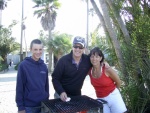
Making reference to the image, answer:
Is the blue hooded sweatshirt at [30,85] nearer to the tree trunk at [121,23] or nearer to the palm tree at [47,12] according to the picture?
the tree trunk at [121,23]

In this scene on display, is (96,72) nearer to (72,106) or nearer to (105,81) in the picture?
(105,81)

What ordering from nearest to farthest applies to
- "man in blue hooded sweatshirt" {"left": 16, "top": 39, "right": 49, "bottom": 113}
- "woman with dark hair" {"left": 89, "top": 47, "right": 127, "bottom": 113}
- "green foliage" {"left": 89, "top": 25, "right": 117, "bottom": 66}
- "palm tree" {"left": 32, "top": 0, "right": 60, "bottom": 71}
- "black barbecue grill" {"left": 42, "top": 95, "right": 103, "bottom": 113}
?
"black barbecue grill" {"left": 42, "top": 95, "right": 103, "bottom": 113}, "man in blue hooded sweatshirt" {"left": 16, "top": 39, "right": 49, "bottom": 113}, "woman with dark hair" {"left": 89, "top": 47, "right": 127, "bottom": 113}, "green foliage" {"left": 89, "top": 25, "right": 117, "bottom": 66}, "palm tree" {"left": 32, "top": 0, "right": 60, "bottom": 71}

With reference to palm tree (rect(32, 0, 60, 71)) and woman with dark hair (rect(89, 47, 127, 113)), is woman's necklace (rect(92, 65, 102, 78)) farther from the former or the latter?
palm tree (rect(32, 0, 60, 71))

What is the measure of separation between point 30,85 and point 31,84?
0.07 ft

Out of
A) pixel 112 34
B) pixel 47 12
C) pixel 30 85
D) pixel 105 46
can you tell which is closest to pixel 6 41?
pixel 47 12

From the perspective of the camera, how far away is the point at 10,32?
131 ft

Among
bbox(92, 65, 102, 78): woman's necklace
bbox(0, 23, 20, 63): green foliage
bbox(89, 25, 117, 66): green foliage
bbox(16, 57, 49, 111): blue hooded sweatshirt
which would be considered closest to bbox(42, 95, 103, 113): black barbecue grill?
bbox(16, 57, 49, 111): blue hooded sweatshirt

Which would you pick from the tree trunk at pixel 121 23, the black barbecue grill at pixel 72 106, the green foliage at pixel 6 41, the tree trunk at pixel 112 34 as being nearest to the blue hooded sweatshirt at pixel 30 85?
the black barbecue grill at pixel 72 106

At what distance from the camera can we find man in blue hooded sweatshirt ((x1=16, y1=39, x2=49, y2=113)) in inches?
137

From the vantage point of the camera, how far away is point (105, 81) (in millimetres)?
3740

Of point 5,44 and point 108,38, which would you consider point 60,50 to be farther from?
point 108,38

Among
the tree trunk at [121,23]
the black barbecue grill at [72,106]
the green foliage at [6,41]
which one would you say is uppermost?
the green foliage at [6,41]

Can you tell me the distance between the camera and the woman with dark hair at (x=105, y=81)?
371 centimetres

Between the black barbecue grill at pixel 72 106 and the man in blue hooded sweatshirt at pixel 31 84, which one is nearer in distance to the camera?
the black barbecue grill at pixel 72 106
